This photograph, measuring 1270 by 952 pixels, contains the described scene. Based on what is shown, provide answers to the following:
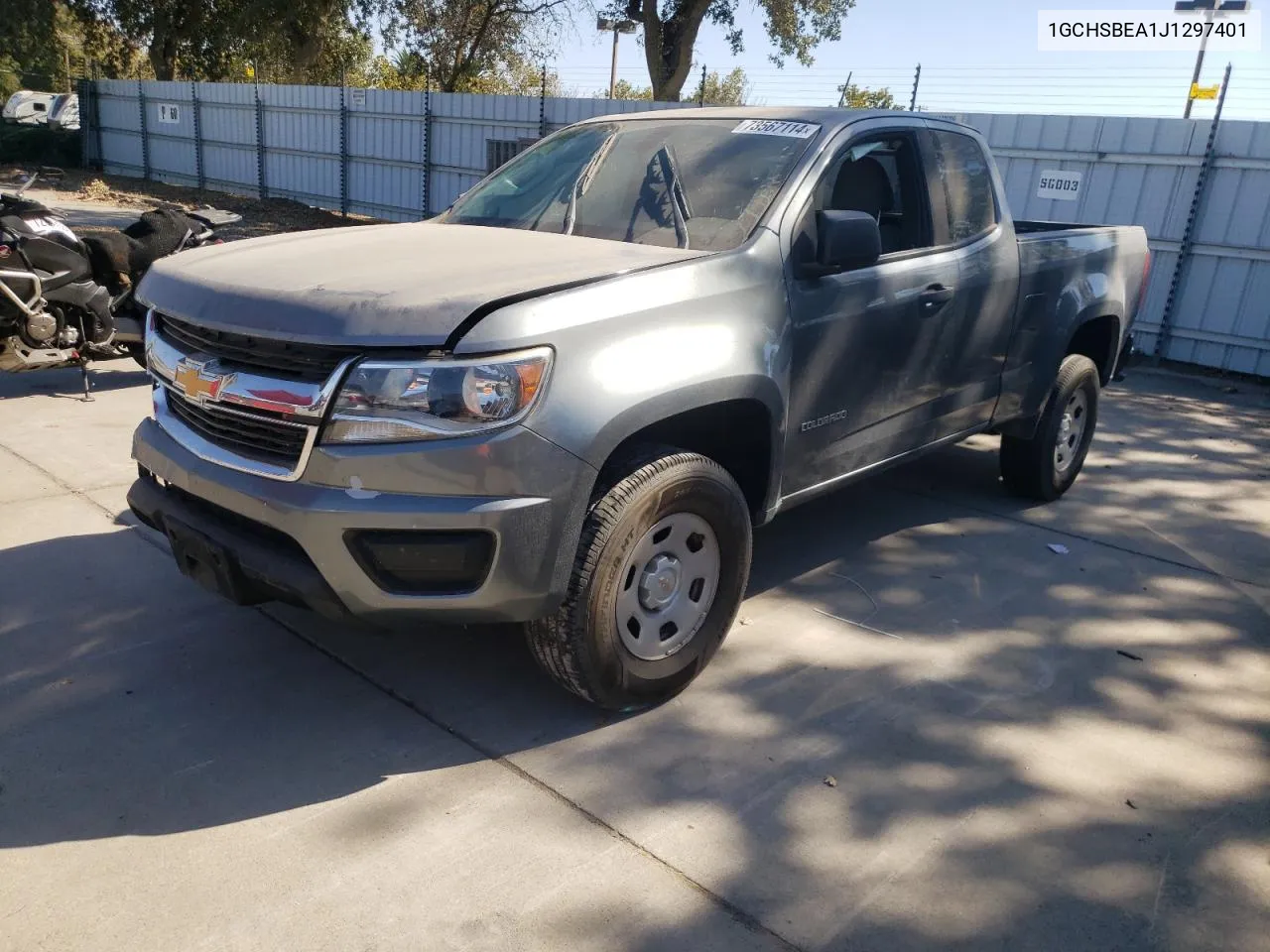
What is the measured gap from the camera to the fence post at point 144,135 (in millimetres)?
23516

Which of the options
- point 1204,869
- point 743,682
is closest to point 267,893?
point 743,682

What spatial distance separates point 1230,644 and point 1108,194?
7.70 metres

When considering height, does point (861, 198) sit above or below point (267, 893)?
above

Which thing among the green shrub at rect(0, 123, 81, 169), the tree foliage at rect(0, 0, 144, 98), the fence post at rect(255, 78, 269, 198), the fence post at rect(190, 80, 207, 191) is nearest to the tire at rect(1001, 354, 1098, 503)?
the fence post at rect(255, 78, 269, 198)

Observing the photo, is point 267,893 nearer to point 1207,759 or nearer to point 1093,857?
point 1093,857

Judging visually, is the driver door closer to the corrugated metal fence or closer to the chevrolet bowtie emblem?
the chevrolet bowtie emblem

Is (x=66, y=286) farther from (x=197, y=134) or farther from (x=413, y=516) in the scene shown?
(x=197, y=134)

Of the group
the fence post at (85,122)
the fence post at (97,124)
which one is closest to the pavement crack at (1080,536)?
the fence post at (97,124)

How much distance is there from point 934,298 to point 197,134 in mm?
21497

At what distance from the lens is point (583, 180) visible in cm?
417

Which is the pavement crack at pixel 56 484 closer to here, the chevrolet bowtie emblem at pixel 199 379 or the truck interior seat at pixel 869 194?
the chevrolet bowtie emblem at pixel 199 379

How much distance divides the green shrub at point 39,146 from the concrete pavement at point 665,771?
82.3 feet

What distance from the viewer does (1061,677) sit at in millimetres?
3861

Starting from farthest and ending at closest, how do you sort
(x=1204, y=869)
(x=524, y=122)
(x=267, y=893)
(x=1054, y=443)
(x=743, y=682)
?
1. (x=524, y=122)
2. (x=1054, y=443)
3. (x=743, y=682)
4. (x=1204, y=869)
5. (x=267, y=893)
